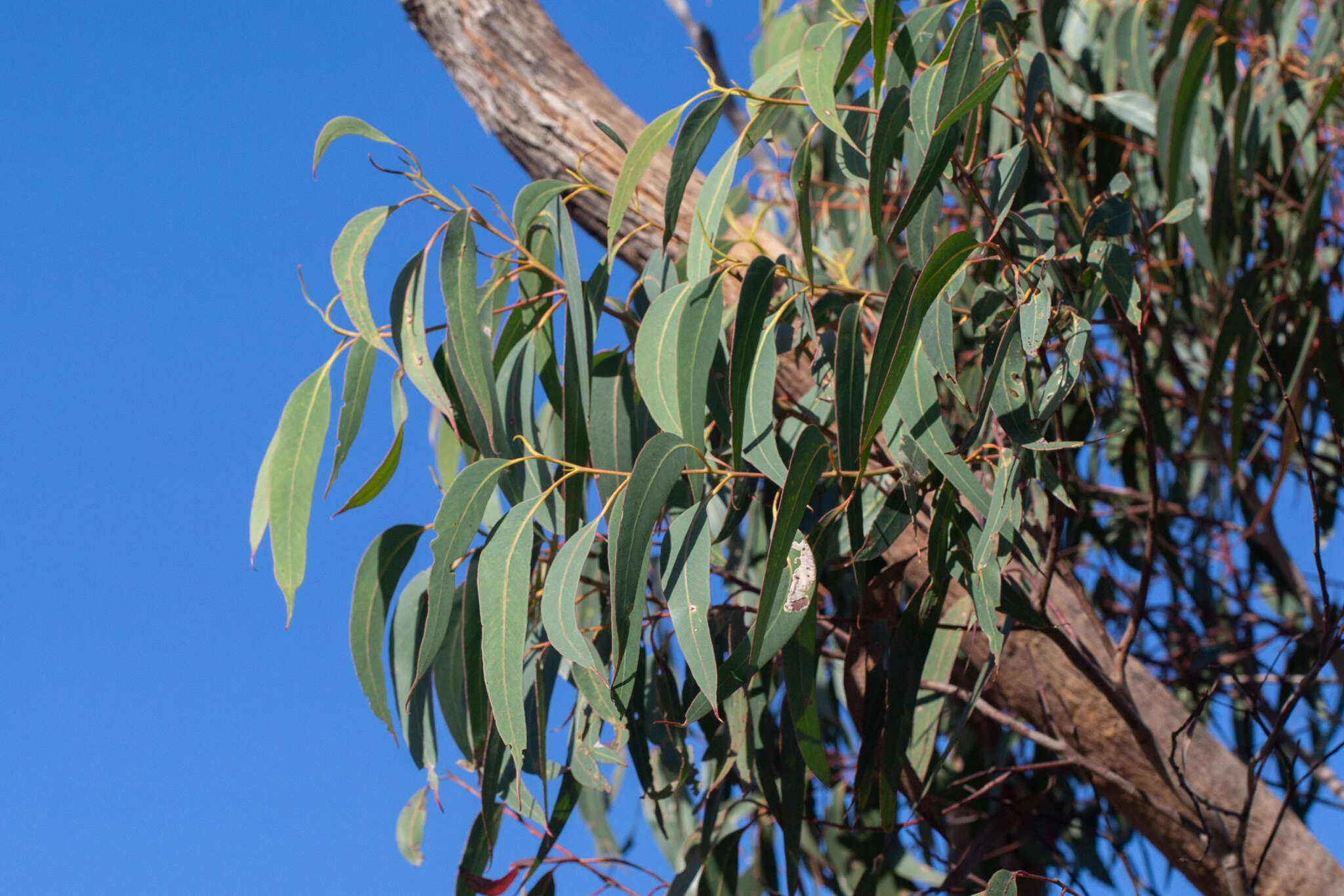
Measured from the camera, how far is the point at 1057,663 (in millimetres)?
1253

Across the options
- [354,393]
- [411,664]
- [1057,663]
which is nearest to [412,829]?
[411,664]

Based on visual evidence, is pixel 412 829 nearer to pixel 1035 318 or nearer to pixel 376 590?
pixel 376 590

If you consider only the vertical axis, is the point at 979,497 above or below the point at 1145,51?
below

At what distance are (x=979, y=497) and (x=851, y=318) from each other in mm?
177

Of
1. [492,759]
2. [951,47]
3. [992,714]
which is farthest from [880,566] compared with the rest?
[951,47]

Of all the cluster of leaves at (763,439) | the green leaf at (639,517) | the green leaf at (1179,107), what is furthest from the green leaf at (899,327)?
the green leaf at (1179,107)

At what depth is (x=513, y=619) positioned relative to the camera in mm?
829

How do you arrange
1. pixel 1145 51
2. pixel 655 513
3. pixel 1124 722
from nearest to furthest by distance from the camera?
1. pixel 655 513
2. pixel 1124 722
3. pixel 1145 51

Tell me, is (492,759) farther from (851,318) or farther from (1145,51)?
(1145,51)

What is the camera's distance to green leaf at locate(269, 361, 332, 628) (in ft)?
3.07

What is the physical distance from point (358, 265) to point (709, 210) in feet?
1.04

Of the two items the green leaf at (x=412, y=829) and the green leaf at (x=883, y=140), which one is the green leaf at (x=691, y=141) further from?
the green leaf at (x=412, y=829)

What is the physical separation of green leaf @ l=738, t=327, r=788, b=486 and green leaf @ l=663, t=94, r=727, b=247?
0.41ft

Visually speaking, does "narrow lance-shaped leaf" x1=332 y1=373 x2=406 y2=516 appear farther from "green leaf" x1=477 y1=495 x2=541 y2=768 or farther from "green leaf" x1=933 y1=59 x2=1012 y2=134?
"green leaf" x1=933 y1=59 x2=1012 y2=134
